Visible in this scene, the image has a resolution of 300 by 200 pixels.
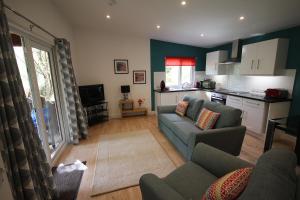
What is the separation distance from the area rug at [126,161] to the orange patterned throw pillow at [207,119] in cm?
85

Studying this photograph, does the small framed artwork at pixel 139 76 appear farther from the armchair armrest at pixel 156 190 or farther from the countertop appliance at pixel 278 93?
the armchair armrest at pixel 156 190

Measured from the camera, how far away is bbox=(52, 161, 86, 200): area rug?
1918 millimetres

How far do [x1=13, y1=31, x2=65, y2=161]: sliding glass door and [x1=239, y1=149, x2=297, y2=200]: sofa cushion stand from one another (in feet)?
8.26

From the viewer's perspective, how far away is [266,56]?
10.9 ft

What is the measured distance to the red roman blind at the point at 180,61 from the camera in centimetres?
525

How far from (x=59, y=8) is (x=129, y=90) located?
8.89ft

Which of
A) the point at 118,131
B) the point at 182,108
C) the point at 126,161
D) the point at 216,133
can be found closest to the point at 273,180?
the point at 216,133

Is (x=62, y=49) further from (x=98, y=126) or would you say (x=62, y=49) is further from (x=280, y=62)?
(x=280, y=62)

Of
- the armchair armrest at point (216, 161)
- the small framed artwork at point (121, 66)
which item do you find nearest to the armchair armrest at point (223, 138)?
the armchair armrest at point (216, 161)

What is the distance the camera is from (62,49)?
294 cm

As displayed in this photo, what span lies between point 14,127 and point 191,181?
165cm

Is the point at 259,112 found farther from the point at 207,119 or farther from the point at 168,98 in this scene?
the point at 168,98

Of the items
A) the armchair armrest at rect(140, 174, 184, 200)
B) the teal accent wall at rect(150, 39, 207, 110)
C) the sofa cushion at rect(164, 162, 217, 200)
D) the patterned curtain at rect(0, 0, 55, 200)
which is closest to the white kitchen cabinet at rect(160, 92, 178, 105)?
the teal accent wall at rect(150, 39, 207, 110)

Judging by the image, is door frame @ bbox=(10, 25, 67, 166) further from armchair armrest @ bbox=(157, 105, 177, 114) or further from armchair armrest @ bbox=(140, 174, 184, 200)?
armchair armrest @ bbox=(157, 105, 177, 114)
